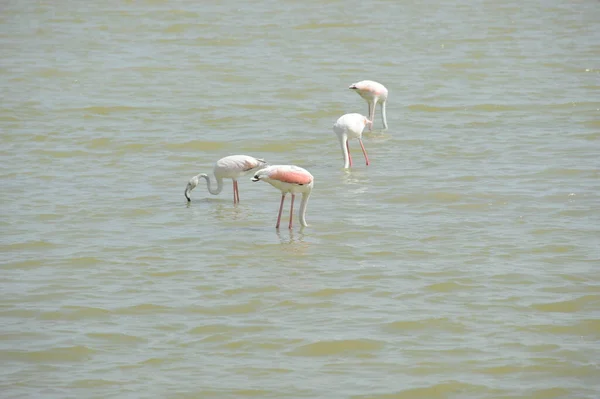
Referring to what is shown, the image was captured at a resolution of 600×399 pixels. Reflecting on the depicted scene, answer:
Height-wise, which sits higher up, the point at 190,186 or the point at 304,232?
the point at 190,186

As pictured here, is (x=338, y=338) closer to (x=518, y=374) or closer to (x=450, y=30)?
(x=518, y=374)

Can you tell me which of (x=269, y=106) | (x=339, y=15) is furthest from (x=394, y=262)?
(x=339, y=15)

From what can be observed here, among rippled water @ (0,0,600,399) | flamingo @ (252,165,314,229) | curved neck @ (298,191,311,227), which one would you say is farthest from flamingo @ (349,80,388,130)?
flamingo @ (252,165,314,229)

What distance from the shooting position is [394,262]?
9539 millimetres

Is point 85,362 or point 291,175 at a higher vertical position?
point 291,175

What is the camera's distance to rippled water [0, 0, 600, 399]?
7309mm

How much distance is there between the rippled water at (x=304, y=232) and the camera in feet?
24.0

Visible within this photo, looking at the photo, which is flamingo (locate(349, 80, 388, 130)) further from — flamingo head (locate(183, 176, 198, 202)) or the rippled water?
flamingo head (locate(183, 176, 198, 202))

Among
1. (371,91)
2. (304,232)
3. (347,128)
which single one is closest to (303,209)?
(304,232)

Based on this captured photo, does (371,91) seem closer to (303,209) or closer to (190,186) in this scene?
(190,186)

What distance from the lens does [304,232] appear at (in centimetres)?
1055

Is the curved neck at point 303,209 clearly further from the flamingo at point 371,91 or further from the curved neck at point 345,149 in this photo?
the flamingo at point 371,91

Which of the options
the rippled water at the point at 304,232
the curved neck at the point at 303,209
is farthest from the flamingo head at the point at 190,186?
the curved neck at the point at 303,209

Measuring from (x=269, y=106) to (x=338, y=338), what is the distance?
1079 cm
